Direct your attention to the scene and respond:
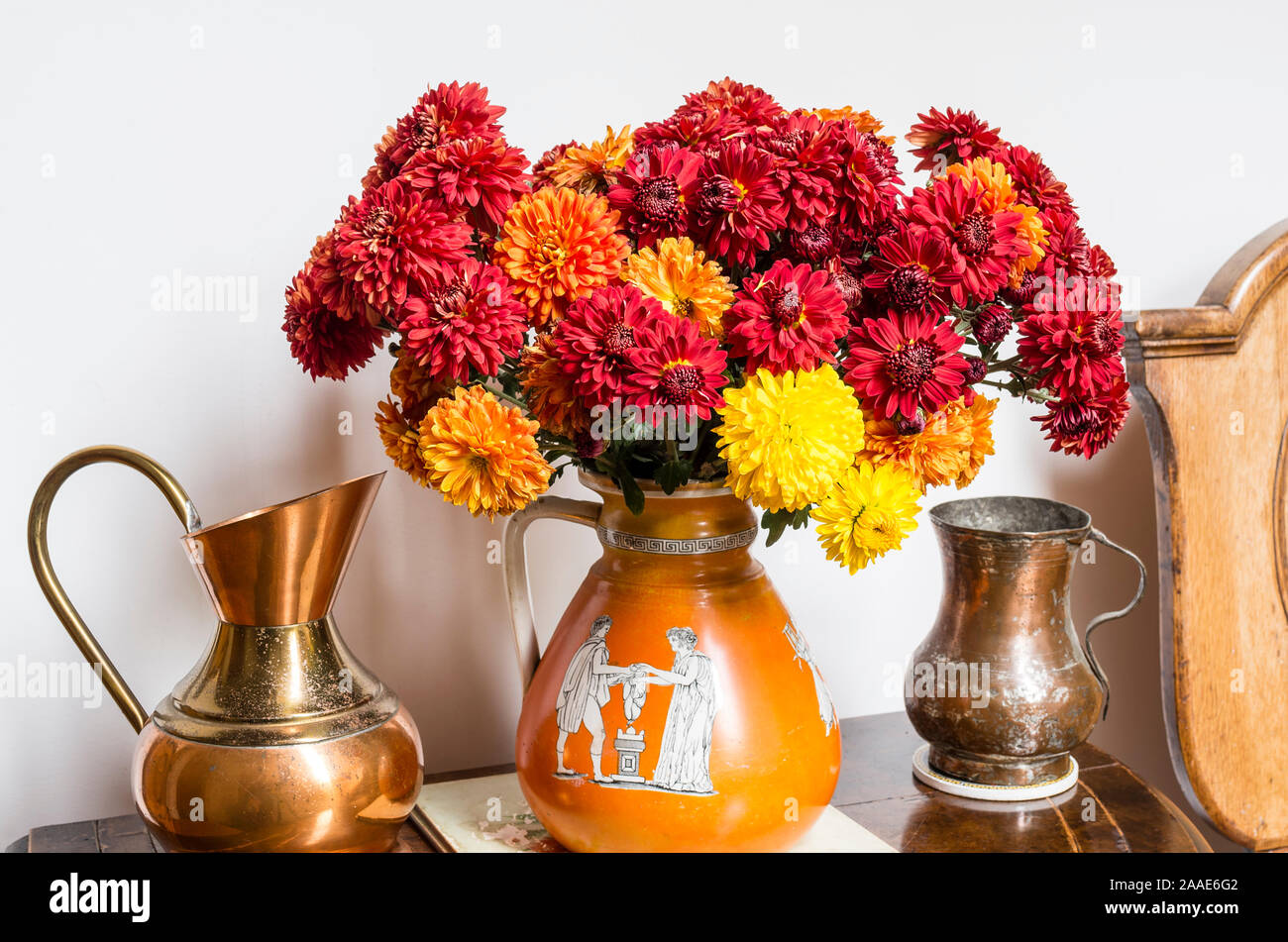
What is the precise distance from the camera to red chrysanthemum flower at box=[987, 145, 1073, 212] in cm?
76

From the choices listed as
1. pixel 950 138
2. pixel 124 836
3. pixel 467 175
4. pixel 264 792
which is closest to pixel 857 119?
pixel 950 138

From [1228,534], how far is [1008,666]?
0.38 metres

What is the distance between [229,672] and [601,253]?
1.26 ft

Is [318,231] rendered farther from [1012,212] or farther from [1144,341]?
[1144,341]

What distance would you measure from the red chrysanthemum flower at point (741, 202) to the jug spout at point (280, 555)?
11.9 inches

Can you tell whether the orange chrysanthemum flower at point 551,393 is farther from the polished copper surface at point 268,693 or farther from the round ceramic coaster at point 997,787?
the round ceramic coaster at point 997,787

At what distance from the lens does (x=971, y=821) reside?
3.05 feet

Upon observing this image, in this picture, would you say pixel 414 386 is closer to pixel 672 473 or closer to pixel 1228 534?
pixel 672 473

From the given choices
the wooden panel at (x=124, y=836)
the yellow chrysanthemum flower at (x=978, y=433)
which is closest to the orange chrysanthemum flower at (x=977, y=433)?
the yellow chrysanthemum flower at (x=978, y=433)

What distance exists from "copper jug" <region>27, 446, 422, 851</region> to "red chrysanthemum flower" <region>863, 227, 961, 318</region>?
0.38 metres

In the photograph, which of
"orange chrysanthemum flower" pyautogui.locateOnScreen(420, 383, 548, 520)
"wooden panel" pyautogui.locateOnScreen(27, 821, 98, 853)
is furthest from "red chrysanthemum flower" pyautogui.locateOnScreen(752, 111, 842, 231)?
"wooden panel" pyautogui.locateOnScreen(27, 821, 98, 853)

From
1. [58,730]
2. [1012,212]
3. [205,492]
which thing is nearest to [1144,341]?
[1012,212]

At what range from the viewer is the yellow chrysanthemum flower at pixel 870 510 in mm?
702

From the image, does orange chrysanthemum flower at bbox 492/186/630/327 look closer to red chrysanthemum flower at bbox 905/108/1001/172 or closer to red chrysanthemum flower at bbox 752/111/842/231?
red chrysanthemum flower at bbox 752/111/842/231
